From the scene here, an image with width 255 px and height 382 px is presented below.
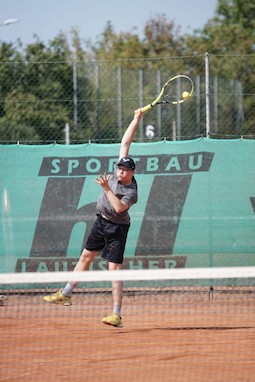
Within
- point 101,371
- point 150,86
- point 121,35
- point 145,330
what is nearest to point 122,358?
point 101,371

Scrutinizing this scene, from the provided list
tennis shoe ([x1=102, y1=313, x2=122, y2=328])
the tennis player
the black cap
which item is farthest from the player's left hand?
tennis shoe ([x1=102, y1=313, x2=122, y2=328])

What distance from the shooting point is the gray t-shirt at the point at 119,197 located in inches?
362

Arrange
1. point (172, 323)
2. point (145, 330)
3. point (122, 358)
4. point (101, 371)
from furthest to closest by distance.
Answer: point (172, 323), point (145, 330), point (122, 358), point (101, 371)

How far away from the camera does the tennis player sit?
9094 millimetres

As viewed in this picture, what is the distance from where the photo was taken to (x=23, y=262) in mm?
11961

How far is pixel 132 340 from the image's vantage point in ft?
27.5

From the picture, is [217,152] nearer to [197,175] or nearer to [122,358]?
[197,175]

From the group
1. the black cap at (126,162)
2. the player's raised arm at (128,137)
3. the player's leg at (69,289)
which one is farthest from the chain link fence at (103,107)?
the black cap at (126,162)

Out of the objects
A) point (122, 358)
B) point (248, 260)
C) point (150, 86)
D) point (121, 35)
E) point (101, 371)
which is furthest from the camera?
point (121, 35)

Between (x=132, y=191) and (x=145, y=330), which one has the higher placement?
(x=132, y=191)

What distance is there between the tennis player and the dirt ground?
29cm

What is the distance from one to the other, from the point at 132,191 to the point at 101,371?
279 cm

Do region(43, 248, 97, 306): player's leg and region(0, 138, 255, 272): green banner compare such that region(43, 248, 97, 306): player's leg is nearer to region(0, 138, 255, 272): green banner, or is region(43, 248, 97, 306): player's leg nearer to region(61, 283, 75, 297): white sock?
region(61, 283, 75, 297): white sock

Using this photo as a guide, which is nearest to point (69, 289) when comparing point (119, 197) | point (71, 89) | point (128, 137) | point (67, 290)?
point (67, 290)
